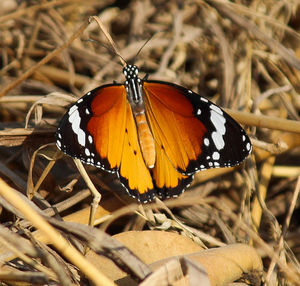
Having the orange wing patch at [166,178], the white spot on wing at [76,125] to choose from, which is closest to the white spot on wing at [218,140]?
the orange wing patch at [166,178]

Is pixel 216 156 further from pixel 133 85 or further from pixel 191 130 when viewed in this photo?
pixel 133 85

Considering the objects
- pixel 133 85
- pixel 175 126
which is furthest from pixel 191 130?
pixel 133 85

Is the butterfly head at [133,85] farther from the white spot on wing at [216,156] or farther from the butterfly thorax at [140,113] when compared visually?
the white spot on wing at [216,156]

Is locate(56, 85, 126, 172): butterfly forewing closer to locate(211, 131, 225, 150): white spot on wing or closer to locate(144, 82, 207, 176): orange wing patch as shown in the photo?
locate(144, 82, 207, 176): orange wing patch

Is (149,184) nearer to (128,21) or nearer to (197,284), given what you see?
(197,284)

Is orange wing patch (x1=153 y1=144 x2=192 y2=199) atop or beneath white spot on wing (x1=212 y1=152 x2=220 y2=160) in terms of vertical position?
beneath

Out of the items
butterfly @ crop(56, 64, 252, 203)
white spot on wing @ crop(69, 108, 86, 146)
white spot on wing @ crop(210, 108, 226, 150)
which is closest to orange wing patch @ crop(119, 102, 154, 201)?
butterfly @ crop(56, 64, 252, 203)
